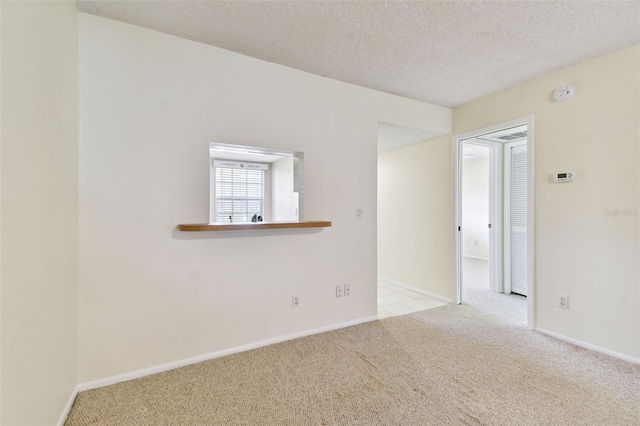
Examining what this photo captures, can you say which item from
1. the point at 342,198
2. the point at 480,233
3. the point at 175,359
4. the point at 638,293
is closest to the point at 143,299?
the point at 175,359

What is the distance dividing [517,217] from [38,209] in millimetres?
4719

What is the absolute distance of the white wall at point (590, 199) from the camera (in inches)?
87.3

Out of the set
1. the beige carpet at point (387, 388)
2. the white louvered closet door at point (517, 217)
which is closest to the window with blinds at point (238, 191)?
the beige carpet at point (387, 388)

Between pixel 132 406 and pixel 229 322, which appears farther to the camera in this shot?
pixel 229 322

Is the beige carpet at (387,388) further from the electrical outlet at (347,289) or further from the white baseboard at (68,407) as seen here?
the electrical outlet at (347,289)

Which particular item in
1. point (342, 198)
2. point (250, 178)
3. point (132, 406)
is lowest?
point (132, 406)

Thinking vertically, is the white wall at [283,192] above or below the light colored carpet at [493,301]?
above

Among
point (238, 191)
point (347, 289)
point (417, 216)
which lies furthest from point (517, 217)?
point (238, 191)

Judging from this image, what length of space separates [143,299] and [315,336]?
1.43 m

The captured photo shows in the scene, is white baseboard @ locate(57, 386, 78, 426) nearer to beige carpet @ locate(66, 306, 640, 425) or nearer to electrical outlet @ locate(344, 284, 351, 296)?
beige carpet @ locate(66, 306, 640, 425)

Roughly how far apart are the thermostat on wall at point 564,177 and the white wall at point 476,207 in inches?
169

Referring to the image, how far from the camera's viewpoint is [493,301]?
3.68 meters

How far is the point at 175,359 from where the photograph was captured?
2.13 meters

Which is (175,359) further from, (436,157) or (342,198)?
(436,157)
